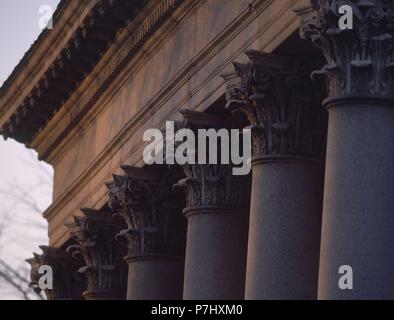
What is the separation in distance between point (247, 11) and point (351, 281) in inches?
377

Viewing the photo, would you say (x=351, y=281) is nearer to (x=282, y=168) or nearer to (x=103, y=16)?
(x=282, y=168)

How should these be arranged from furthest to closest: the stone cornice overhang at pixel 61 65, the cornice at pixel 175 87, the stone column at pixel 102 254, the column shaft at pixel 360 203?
the stone column at pixel 102 254
the stone cornice overhang at pixel 61 65
the cornice at pixel 175 87
the column shaft at pixel 360 203

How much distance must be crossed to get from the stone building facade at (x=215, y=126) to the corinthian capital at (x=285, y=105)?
0.09 feet

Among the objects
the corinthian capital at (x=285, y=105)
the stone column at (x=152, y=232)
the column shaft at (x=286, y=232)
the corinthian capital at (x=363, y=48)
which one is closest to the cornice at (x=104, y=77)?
the stone column at (x=152, y=232)

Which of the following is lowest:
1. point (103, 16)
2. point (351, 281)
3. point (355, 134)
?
point (351, 281)

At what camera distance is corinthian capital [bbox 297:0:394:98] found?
32156 mm

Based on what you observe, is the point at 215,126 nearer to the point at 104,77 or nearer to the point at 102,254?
the point at 104,77

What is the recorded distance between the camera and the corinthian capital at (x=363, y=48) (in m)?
Result: 32.2

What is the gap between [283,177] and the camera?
36281 millimetres

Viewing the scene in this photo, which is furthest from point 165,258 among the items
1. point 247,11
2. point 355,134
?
point 355,134

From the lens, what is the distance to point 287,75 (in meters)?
36.6

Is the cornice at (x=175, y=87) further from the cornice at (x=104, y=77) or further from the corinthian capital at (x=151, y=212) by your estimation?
the corinthian capital at (x=151, y=212)

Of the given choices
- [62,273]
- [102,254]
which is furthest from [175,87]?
[62,273]

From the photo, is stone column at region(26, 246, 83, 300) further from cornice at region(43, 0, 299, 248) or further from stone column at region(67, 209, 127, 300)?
stone column at region(67, 209, 127, 300)
